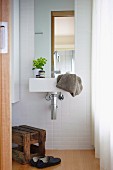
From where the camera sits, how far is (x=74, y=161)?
2.56 meters

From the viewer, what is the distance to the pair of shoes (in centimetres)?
238

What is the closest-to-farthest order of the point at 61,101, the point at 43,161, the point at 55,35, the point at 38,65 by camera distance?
the point at 43,161 < the point at 38,65 < the point at 61,101 < the point at 55,35

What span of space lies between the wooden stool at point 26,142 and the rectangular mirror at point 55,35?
0.84 meters

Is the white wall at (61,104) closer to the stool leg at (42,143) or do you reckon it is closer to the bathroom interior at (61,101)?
the bathroom interior at (61,101)

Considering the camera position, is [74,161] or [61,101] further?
[61,101]

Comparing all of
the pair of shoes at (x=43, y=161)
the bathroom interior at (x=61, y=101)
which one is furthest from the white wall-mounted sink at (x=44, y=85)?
the pair of shoes at (x=43, y=161)

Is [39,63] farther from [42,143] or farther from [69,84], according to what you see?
[42,143]

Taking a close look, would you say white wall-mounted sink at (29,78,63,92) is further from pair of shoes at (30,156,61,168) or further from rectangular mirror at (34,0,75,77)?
pair of shoes at (30,156,61,168)

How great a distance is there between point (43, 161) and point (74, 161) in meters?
0.35

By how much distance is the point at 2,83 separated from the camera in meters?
1.17

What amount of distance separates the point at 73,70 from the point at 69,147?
1.00 meters

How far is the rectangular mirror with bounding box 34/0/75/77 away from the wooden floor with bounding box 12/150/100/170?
1.00 meters

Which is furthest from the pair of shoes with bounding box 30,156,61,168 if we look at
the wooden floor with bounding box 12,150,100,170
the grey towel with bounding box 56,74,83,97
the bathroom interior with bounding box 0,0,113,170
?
the grey towel with bounding box 56,74,83,97

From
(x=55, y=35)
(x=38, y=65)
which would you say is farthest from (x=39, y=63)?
(x=55, y=35)
